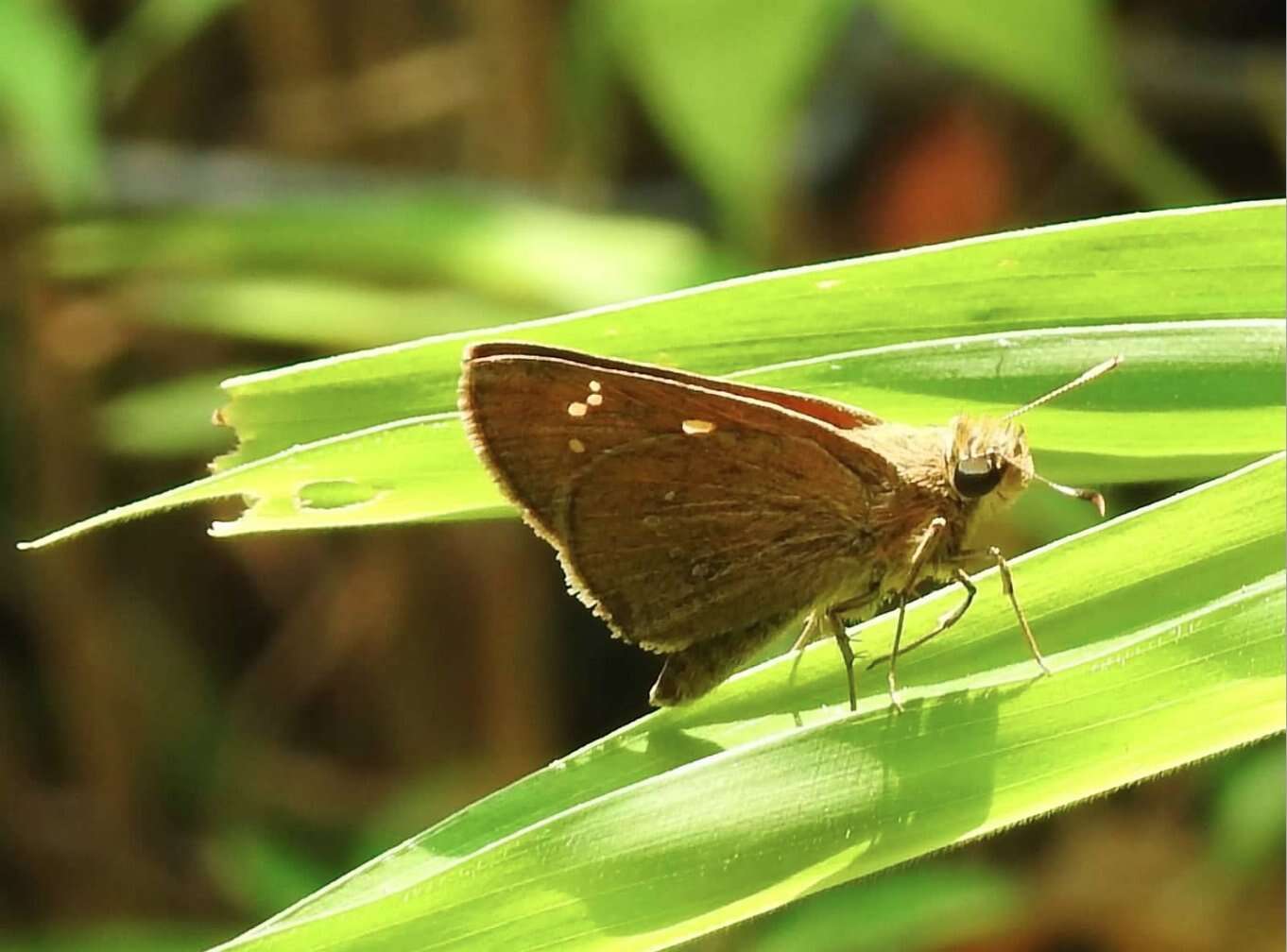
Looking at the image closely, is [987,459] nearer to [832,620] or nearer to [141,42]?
[832,620]

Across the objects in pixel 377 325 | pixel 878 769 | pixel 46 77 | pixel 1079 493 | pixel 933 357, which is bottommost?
pixel 878 769

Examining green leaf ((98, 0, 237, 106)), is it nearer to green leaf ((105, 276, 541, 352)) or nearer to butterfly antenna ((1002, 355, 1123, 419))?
green leaf ((105, 276, 541, 352))

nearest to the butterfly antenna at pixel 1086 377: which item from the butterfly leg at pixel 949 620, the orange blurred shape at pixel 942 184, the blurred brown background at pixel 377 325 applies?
the butterfly leg at pixel 949 620

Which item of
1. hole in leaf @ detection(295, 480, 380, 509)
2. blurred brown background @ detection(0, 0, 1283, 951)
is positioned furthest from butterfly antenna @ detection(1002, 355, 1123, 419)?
blurred brown background @ detection(0, 0, 1283, 951)

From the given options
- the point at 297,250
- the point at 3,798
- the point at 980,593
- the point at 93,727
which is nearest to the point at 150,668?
the point at 93,727

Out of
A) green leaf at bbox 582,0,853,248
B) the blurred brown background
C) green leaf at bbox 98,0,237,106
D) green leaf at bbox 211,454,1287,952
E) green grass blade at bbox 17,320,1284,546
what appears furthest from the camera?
green leaf at bbox 98,0,237,106

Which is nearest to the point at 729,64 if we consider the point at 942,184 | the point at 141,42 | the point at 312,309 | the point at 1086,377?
the point at 1086,377

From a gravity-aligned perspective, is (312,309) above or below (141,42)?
below
